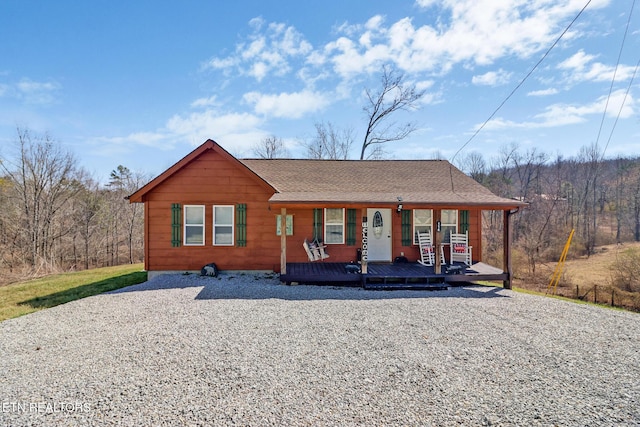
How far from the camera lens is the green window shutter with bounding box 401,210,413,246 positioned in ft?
33.7

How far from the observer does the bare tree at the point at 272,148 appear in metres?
26.9

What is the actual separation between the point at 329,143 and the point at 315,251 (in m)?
17.5

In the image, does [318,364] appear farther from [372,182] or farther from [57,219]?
[57,219]

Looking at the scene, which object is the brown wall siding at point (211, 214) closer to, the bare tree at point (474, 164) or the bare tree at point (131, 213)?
the bare tree at point (131, 213)

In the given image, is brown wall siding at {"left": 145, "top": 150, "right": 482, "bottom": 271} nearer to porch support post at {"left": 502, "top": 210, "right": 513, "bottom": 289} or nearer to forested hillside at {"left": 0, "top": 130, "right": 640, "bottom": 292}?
porch support post at {"left": 502, "top": 210, "right": 513, "bottom": 289}

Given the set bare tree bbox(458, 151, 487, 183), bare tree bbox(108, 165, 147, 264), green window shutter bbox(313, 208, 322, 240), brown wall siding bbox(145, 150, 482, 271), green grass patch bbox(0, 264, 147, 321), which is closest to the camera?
green grass patch bbox(0, 264, 147, 321)

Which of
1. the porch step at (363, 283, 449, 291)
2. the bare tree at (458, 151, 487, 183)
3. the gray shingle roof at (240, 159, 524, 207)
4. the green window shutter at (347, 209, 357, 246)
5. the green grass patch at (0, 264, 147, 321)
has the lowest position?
the green grass patch at (0, 264, 147, 321)

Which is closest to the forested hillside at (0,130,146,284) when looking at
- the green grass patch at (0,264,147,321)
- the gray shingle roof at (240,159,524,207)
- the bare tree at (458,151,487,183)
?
the green grass patch at (0,264,147,321)

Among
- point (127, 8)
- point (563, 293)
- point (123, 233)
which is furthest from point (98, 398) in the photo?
point (123, 233)

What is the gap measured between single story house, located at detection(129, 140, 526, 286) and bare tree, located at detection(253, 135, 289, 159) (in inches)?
664

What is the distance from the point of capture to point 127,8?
382 inches

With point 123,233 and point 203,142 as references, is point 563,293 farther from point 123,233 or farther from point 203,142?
point 123,233

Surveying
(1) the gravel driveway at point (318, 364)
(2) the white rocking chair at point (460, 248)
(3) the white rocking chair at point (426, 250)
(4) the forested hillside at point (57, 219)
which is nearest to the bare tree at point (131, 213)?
(4) the forested hillside at point (57, 219)

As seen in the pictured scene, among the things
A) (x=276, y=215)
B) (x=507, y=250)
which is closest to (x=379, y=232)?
(x=276, y=215)
